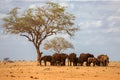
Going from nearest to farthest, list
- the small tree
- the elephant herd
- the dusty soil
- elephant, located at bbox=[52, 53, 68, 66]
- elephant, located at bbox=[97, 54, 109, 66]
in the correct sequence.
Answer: the dusty soil → elephant, located at bbox=[97, 54, 109, 66] → the elephant herd → elephant, located at bbox=[52, 53, 68, 66] → the small tree

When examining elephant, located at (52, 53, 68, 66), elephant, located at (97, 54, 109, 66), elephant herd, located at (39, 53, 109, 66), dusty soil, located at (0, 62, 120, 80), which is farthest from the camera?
elephant, located at (52, 53, 68, 66)

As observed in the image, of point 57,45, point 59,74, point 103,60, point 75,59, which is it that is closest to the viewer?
point 59,74

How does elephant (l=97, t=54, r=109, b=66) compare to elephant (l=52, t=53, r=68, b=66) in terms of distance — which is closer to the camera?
elephant (l=97, t=54, r=109, b=66)

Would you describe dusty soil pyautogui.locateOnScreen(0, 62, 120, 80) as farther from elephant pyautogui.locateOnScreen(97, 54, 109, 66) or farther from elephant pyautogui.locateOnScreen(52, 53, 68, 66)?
elephant pyautogui.locateOnScreen(52, 53, 68, 66)

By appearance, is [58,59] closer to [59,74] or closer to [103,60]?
[103,60]

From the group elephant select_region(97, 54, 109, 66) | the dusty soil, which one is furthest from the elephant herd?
the dusty soil

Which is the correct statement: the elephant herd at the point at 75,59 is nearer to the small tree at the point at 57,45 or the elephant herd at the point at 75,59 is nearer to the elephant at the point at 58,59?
the elephant at the point at 58,59

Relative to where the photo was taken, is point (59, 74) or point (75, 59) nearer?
point (59, 74)

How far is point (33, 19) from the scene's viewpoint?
65.2 meters

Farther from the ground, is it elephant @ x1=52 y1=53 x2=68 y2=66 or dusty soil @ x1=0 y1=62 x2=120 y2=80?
elephant @ x1=52 y1=53 x2=68 y2=66

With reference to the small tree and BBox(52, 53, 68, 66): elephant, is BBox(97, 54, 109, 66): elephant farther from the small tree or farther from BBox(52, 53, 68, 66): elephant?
the small tree

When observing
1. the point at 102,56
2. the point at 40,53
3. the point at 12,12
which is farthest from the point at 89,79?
the point at 12,12

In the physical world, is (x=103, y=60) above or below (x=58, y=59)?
below

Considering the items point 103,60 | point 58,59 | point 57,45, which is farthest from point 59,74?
point 57,45
